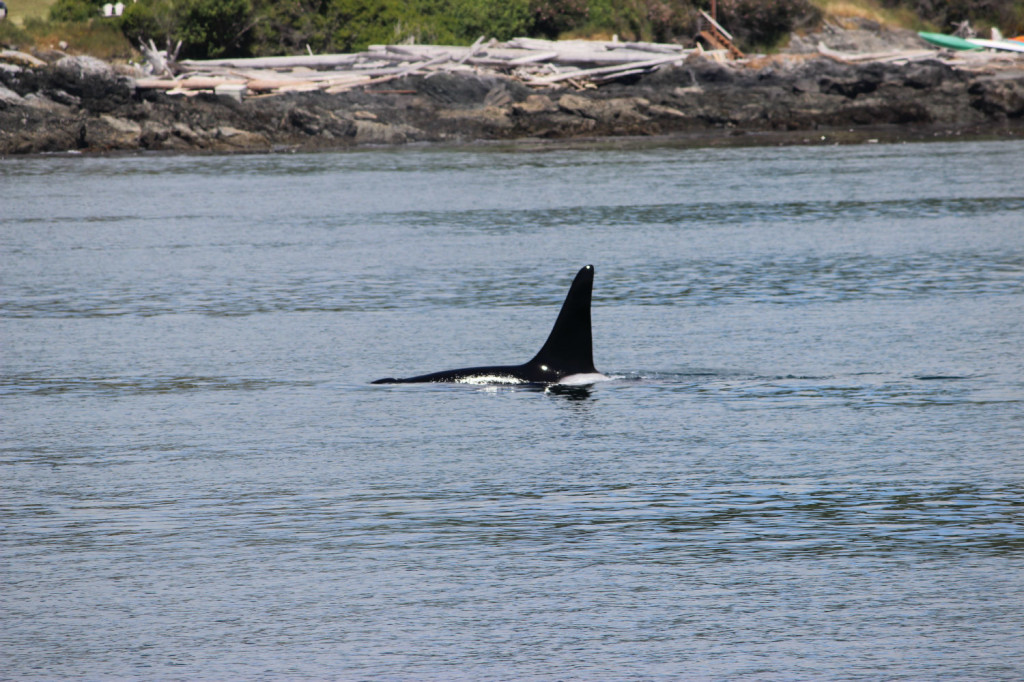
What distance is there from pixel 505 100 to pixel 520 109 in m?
1.27

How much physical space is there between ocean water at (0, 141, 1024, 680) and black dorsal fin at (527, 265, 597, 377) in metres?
0.29

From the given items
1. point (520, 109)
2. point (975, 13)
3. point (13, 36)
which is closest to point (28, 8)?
point (13, 36)

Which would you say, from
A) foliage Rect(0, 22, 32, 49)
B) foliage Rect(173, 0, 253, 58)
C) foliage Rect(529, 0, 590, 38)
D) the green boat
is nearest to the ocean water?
the green boat

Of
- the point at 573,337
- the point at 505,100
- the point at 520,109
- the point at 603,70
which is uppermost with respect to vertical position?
the point at 603,70

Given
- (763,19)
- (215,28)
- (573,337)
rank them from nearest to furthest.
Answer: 1. (573,337)
2. (215,28)
3. (763,19)

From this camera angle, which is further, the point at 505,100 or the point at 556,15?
the point at 556,15

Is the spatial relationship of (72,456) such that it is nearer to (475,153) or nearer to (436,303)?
(436,303)

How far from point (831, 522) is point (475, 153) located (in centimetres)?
4221

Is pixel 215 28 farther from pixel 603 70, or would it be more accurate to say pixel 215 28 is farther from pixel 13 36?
pixel 603 70

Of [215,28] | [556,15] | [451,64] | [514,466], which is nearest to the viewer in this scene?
[514,466]

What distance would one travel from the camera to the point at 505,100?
57375mm

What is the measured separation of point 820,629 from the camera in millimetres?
5961

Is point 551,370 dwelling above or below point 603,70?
below

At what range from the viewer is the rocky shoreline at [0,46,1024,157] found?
52.9 meters
